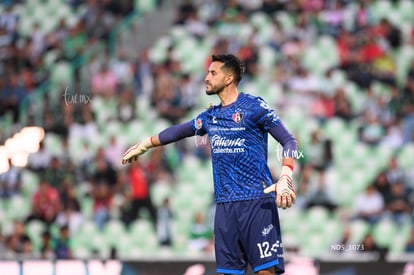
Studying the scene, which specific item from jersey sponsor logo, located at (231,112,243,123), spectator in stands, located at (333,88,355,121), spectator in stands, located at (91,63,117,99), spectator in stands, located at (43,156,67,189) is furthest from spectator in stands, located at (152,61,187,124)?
jersey sponsor logo, located at (231,112,243,123)

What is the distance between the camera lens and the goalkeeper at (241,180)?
6633mm

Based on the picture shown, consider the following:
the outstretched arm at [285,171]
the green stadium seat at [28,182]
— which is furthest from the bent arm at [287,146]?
the green stadium seat at [28,182]

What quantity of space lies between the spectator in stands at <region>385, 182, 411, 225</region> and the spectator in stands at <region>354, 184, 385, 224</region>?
0.11 m

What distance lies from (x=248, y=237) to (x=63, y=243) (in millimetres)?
7046

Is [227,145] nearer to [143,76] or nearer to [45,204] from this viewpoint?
[45,204]

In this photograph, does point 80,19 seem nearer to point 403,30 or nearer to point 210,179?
point 210,179

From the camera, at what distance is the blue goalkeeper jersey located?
263 inches

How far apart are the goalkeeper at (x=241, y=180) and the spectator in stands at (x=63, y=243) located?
670 cm

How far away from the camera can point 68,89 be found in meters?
15.1

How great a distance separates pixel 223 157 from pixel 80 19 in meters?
10.7

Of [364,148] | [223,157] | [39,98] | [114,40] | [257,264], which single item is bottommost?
[257,264]

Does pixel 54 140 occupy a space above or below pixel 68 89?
below

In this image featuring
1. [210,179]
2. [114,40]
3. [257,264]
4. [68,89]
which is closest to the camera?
[257,264]

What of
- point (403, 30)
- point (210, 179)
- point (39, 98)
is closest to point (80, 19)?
point (39, 98)
